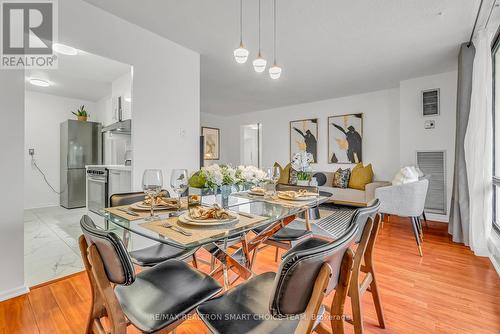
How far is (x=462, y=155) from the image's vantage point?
2918 millimetres

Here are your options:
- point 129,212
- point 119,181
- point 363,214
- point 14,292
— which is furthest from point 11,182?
point 363,214

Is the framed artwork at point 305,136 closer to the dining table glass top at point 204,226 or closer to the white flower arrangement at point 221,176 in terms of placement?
the dining table glass top at point 204,226

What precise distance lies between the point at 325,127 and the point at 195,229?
17.2 feet

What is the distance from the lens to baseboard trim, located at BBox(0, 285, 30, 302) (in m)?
1.75

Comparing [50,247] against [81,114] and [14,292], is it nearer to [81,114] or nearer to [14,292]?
[14,292]

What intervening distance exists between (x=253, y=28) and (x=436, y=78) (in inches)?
136

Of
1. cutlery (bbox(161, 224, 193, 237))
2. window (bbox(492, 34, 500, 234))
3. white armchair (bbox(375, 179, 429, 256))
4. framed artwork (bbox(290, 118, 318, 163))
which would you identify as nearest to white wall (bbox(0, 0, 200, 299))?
cutlery (bbox(161, 224, 193, 237))

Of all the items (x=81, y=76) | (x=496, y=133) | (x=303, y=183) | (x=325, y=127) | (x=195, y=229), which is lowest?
(x=195, y=229)

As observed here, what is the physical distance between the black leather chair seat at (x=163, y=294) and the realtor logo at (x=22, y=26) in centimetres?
202

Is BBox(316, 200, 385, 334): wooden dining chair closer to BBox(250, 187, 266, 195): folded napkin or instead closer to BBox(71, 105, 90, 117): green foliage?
BBox(250, 187, 266, 195): folded napkin

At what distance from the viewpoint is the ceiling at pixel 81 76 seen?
10.3 feet

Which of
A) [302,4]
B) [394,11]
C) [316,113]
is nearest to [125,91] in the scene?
[302,4]

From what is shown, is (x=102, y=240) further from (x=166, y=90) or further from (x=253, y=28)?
(x=253, y=28)

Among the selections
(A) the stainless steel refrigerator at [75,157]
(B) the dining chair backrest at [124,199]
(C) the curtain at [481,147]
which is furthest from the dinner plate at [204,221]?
(A) the stainless steel refrigerator at [75,157]
